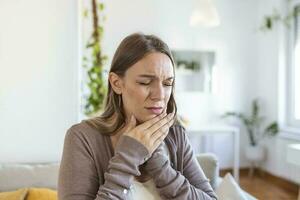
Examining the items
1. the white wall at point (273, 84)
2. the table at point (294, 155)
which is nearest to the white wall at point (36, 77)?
the table at point (294, 155)

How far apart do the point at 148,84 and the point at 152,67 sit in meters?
0.05

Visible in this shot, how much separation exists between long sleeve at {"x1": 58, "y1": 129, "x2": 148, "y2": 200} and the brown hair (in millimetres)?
102

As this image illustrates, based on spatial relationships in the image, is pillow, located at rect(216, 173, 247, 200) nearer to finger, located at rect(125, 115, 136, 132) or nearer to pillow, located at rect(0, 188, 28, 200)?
finger, located at rect(125, 115, 136, 132)

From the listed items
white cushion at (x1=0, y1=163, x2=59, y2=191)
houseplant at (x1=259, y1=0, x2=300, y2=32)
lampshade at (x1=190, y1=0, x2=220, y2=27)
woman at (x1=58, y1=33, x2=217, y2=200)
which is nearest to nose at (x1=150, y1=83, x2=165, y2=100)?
woman at (x1=58, y1=33, x2=217, y2=200)

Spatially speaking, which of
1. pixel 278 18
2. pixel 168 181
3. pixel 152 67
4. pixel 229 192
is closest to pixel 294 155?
pixel 229 192

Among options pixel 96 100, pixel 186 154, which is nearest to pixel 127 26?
pixel 96 100

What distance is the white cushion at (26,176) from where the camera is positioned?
59.4 inches

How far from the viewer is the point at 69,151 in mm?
959

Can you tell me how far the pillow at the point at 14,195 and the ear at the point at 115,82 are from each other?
2.30 ft

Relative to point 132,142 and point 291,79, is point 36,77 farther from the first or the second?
point 291,79

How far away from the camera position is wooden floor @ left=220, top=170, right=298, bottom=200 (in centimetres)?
357

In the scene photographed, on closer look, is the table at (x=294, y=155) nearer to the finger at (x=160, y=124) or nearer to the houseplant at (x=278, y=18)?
the finger at (x=160, y=124)

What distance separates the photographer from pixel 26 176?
60.4 inches

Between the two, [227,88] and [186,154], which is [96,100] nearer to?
[186,154]
